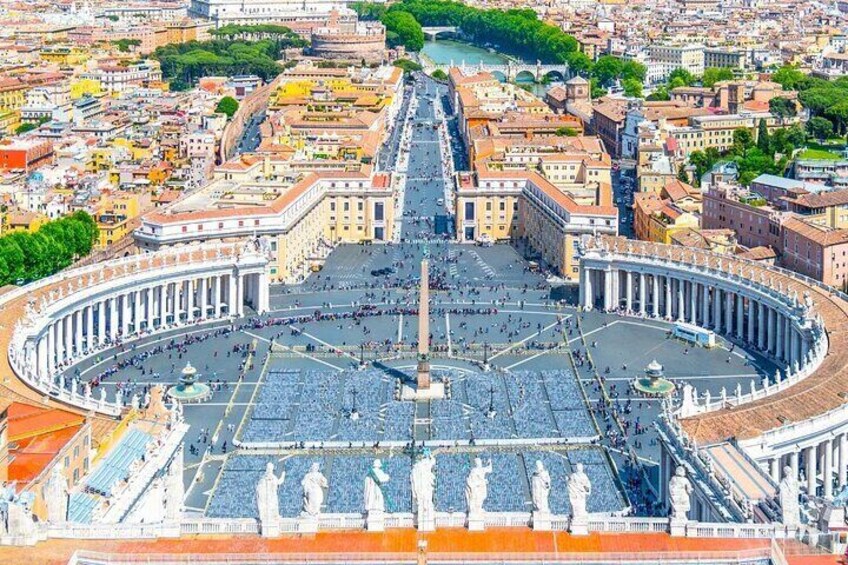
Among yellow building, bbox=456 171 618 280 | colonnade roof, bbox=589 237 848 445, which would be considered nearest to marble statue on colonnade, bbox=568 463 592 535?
colonnade roof, bbox=589 237 848 445

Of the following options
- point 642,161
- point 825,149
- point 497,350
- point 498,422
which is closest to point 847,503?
point 498,422

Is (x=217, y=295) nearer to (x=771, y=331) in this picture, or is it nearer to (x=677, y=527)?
(x=771, y=331)

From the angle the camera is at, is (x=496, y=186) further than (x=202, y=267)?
Yes

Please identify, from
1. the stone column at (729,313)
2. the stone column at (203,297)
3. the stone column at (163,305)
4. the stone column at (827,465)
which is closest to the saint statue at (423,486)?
the stone column at (827,465)

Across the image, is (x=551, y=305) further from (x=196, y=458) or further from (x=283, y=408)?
(x=196, y=458)

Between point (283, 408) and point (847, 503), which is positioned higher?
point (847, 503)

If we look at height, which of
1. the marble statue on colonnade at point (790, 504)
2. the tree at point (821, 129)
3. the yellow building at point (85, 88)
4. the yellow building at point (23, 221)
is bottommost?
the yellow building at point (23, 221)

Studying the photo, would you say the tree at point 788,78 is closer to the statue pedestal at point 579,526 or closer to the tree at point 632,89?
the tree at point 632,89
